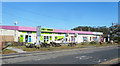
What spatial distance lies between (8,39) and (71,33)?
22907 millimetres

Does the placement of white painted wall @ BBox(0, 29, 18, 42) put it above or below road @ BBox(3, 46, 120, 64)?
above

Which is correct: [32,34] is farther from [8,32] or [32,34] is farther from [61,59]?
[61,59]

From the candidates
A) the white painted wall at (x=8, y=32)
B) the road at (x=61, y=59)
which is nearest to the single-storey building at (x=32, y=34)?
the white painted wall at (x=8, y=32)

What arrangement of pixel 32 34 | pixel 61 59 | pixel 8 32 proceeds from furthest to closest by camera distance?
pixel 32 34 < pixel 8 32 < pixel 61 59

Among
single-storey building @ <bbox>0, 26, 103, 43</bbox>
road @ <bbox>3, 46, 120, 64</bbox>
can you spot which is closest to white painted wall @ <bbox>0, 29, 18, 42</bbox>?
single-storey building @ <bbox>0, 26, 103, 43</bbox>

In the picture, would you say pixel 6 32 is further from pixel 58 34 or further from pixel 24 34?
pixel 58 34

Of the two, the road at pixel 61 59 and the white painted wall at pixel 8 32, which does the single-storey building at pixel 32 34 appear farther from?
the road at pixel 61 59

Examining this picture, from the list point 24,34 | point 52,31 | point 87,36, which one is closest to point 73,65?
point 24,34

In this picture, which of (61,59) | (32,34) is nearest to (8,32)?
(32,34)

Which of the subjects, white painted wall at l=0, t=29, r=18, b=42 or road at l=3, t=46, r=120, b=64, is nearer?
road at l=3, t=46, r=120, b=64

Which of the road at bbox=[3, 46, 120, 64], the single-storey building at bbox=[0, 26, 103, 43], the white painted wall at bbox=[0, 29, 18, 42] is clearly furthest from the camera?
the single-storey building at bbox=[0, 26, 103, 43]

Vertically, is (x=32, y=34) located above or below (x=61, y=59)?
above

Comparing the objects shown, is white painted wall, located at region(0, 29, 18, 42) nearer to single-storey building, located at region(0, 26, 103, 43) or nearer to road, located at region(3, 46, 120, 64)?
single-storey building, located at region(0, 26, 103, 43)

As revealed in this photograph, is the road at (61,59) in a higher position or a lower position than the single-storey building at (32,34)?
lower
